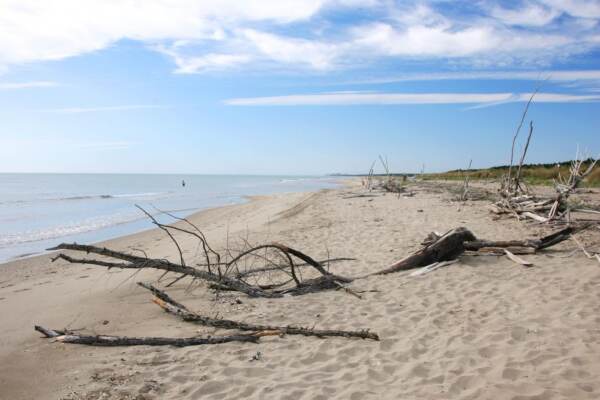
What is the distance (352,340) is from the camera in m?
4.41

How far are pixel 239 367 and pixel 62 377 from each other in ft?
4.92

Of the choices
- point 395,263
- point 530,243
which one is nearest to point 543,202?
point 530,243

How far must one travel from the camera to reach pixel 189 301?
6.01 metres

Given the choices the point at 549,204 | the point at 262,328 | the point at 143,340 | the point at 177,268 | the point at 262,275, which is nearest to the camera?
the point at 143,340

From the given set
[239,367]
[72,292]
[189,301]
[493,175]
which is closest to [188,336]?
[239,367]

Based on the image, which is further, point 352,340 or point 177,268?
point 177,268

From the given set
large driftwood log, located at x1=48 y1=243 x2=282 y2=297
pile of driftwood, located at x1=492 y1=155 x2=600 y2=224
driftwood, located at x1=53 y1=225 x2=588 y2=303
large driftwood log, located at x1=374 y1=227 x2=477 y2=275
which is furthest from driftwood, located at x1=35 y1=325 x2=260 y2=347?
pile of driftwood, located at x1=492 y1=155 x2=600 y2=224

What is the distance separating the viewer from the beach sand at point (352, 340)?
3.47 m

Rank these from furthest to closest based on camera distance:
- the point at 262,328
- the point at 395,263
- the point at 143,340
→ the point at 395,263, the point at 262,328, the point at 143,340

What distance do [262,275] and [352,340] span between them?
3241 mm

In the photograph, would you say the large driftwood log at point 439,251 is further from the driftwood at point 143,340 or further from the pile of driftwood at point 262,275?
the driftwood at point 143,340

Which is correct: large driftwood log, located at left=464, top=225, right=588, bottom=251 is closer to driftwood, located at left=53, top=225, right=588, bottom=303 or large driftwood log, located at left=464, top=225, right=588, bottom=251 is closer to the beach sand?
driftwood, located at left=53, top=225, right=588, bottom=303

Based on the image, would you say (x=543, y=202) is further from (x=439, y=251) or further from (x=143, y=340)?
(x=143, y=340)

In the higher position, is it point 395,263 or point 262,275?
point 395,263
